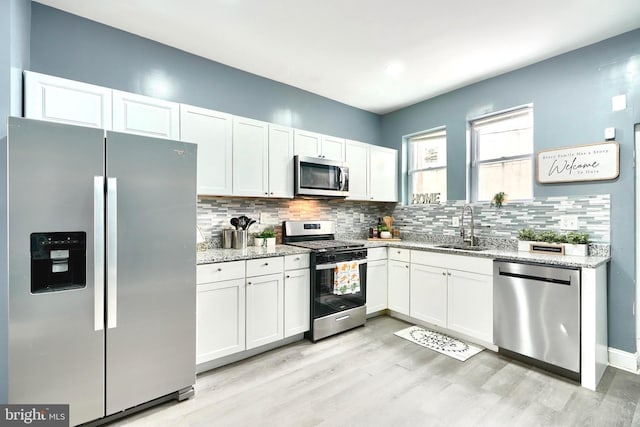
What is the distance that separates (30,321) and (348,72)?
3.32m

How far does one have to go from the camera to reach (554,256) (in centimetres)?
262

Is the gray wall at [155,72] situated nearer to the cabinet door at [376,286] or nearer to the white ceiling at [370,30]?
the white ceiling at [370,30]

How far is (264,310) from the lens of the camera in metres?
2.71

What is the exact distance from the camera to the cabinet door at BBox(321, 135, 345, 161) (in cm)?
362

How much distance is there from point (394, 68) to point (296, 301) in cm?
263

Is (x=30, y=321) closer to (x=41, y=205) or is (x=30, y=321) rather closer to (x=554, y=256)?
(x=41, y=205)

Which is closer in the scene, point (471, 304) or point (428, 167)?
point (471, 304)

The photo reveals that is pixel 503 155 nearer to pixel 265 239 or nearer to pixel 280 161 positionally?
pixel 280 161

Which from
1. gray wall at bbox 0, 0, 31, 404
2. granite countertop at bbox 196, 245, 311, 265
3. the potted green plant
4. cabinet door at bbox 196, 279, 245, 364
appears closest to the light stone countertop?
granite countertop at bbox 196, 245, 311, 265

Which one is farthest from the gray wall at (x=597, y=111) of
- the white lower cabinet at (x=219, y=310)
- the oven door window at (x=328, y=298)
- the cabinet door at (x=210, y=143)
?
the white lower cabinet at (x=219, y=310)

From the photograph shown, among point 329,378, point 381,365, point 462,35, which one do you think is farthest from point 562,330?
point 462,35

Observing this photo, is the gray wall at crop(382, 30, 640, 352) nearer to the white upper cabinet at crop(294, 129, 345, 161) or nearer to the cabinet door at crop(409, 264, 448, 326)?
the cabinet door at crop(409, 264, 448, 326)

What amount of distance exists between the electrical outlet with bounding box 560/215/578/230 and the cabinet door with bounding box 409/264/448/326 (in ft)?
3.80

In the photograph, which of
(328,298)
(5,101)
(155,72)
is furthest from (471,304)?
(5,101)
